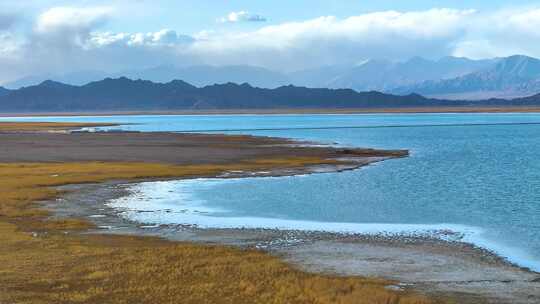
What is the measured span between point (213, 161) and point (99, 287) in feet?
160

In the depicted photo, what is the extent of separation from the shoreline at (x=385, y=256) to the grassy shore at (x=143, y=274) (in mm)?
1187

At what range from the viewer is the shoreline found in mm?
20641

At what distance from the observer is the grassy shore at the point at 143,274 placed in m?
19.1

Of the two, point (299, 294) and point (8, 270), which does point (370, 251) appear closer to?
point (299, 294)

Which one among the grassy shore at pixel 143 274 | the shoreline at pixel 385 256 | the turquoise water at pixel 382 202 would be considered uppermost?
the grassy shore at pixel 143 274

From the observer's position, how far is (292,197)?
1682 inches

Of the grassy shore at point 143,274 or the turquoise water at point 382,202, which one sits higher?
the grassy shore at point 143,274

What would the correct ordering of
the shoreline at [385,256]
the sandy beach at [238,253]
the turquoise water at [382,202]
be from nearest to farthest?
the sandy beach at [238,253] < the shoreline at [385,256] < the turquoise water at [382,202]

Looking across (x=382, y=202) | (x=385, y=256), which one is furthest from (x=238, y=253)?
(x=382, y=202)

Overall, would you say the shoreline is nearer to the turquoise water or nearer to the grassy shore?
the grassy shore

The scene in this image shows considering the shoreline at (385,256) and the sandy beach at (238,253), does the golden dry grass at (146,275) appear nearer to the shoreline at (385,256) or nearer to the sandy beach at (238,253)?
the sandy beach at (238,253)

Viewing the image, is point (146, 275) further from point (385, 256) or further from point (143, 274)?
point (385, 256)

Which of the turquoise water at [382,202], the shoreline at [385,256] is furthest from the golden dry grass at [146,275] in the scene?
the turquoise water at [382,202]

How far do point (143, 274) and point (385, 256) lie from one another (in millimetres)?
8941
